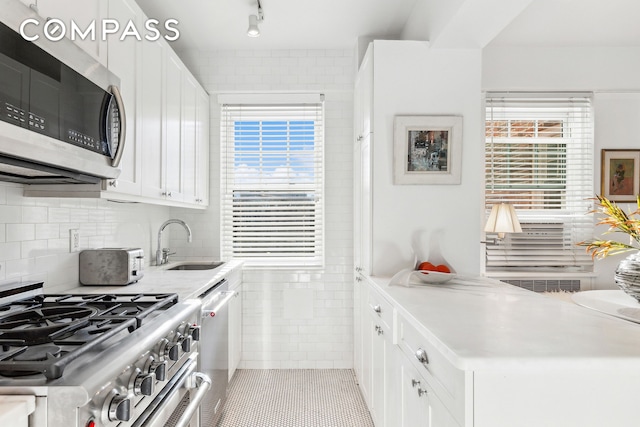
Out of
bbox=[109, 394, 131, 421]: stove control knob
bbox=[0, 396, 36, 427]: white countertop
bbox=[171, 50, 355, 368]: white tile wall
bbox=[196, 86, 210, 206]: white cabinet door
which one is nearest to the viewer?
bbox=[0, 396, 36, 427]: white countertop

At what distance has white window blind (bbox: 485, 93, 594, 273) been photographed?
3.55 m

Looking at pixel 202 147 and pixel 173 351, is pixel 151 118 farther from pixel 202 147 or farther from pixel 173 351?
pixel 173 351

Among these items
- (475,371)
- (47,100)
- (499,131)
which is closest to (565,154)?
(499,131)

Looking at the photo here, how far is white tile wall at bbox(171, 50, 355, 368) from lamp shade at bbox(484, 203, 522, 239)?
1179 millimetres

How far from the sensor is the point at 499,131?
3.58m

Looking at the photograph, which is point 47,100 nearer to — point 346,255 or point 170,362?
point 170,362

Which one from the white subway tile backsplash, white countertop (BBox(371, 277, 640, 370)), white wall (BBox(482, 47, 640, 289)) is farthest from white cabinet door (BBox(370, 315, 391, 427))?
white wall (BBox(482, 47, 640, 289))

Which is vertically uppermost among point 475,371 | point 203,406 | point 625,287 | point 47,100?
point 47,100

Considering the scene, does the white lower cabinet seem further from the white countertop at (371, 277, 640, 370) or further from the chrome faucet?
the chrome faucet

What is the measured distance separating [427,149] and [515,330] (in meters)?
1.52

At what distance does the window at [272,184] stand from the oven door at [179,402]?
188cm

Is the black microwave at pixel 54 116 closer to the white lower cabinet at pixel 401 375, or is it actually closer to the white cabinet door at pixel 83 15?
the white cabinet door at pixel 83 15

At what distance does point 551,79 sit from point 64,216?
12.4 ft

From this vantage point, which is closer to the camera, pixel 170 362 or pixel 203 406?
pixel 170 362
